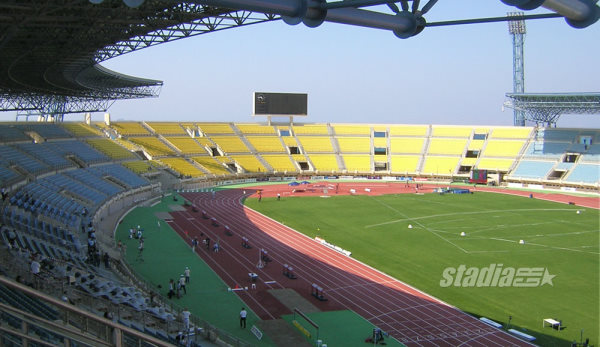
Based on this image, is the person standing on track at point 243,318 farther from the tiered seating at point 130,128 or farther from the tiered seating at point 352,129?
the tiered seating at point 352,129

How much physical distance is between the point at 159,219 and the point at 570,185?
46.8m

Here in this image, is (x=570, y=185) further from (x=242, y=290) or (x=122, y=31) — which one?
(x=122, y=31)

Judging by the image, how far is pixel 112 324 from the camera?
4004mm

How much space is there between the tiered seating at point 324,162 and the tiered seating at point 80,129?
27.9 meters

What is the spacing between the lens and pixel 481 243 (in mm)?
31797

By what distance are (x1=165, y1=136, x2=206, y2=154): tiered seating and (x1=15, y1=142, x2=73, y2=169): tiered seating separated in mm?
24753

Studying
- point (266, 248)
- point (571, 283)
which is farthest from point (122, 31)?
point (571, 283)

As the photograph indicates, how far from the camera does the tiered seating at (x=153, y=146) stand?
6222 cm

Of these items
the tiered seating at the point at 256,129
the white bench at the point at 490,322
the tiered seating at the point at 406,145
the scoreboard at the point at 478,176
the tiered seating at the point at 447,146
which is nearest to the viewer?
the white bench at the point at 490,322

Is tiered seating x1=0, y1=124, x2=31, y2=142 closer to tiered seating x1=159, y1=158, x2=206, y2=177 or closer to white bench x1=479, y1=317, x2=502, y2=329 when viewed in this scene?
tiered seating x1=159, y1=158, x2=206, y2=177

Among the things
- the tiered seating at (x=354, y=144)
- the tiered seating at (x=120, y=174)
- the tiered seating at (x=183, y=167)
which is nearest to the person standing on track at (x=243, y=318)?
the tiered seating at (x=120, y=174)

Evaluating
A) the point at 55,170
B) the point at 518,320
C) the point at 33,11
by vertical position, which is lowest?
the point at 518,320

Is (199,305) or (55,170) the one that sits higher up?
(55,170)

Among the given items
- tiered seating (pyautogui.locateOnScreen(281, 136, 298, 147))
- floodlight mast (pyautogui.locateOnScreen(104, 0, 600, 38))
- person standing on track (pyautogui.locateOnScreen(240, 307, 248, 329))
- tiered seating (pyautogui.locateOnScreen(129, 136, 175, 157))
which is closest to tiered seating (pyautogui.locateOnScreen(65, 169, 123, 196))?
tiered seating (pyautogui.locateOnScreen(129, 136, 175, 157))
